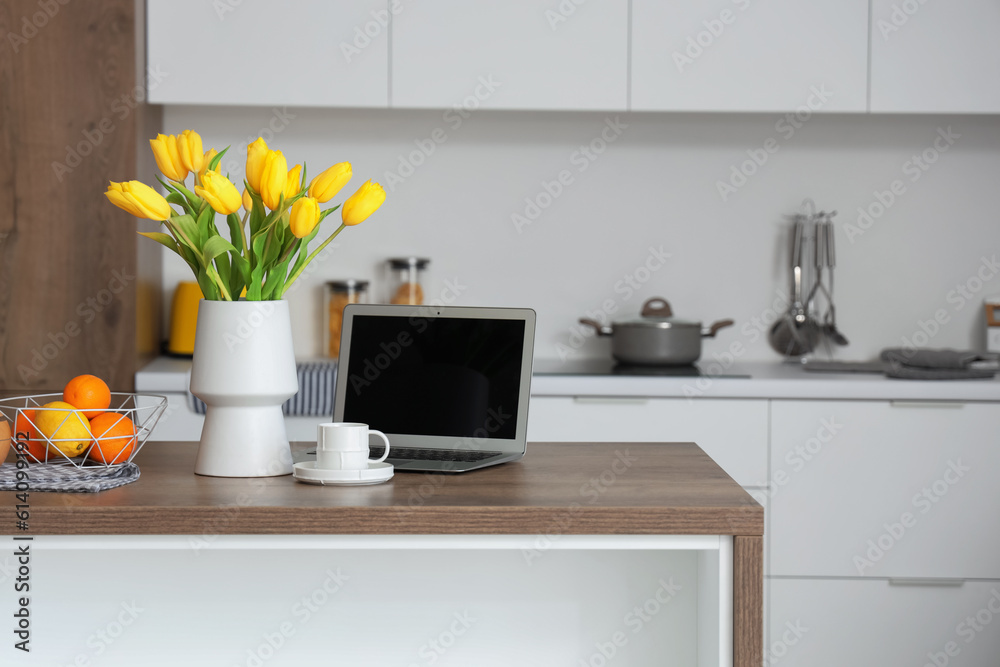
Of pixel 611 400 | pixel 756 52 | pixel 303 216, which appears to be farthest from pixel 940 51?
pixel 303 216

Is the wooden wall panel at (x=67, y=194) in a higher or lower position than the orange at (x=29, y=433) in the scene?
higher

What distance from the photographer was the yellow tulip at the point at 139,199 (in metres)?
1.13

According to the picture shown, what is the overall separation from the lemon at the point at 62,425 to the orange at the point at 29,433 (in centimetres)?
1

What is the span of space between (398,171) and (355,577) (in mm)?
1895

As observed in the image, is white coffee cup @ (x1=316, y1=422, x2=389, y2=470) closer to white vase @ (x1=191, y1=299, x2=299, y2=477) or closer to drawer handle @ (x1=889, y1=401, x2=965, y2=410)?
white vase @ (x1=191, y1=299, x2=299, y2=477)

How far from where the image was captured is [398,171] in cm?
301

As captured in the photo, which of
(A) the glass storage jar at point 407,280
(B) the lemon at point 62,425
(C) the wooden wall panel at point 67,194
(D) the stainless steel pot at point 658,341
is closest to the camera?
(B) the lemon at point 62,425

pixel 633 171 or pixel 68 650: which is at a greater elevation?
pixel 633 171

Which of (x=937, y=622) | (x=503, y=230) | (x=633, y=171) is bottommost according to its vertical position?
(x=937, y=622)

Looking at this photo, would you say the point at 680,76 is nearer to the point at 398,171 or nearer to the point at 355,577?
the point at 398,171

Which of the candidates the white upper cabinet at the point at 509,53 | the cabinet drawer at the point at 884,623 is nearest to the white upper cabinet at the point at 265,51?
the white upper cabinet at the point at 509,53

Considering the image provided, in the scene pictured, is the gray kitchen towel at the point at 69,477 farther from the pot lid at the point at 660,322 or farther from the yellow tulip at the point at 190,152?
the pot lid at the point at 660,322

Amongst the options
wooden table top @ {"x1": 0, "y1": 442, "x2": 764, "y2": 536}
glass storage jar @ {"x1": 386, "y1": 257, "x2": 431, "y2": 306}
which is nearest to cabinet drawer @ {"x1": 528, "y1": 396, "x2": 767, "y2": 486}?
glass storage jar @ {"x1": 386, "y1": 257, "x2": 431, "y2": 306}

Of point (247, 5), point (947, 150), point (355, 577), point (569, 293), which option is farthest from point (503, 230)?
point (355, 577)
